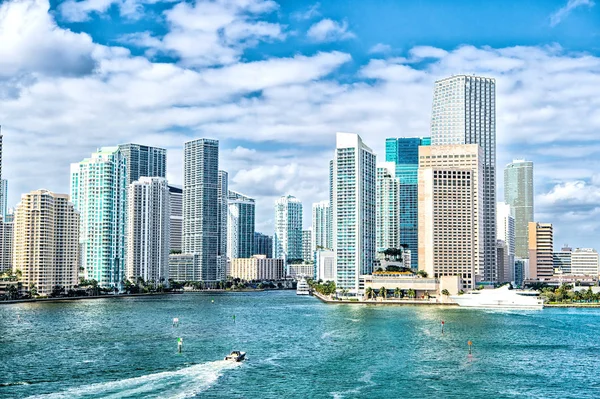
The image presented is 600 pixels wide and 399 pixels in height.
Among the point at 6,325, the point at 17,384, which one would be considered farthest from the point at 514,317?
the point at 17,384

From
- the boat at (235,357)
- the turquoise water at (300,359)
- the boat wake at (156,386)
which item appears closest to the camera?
the boat wake at (156,386)

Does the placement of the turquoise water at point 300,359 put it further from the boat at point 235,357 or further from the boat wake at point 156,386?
the boat at point 235,357

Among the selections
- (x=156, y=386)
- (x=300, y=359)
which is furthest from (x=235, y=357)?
(x=156, y=386)

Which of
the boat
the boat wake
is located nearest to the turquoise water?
the boat wake

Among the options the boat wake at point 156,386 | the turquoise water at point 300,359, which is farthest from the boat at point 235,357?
the boat wake at point 156,386

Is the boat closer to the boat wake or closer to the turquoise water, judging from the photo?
the turquoise water

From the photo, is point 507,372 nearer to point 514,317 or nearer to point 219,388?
point 219,388

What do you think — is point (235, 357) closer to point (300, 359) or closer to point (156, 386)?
point (300, 359)
